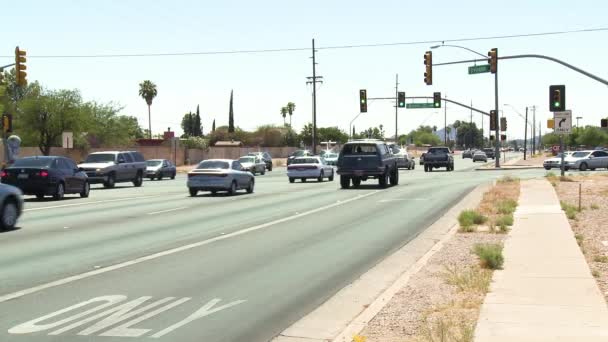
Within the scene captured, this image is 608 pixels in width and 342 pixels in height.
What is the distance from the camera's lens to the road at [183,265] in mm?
8211

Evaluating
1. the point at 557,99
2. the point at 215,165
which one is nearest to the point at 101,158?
the point at 215,165

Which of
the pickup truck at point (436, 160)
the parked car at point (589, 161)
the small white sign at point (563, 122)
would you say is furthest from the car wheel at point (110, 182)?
the parked car at point (589, 161)

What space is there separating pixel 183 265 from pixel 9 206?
23.2ft

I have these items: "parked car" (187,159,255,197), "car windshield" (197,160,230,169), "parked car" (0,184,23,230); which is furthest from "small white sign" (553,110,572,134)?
"parked car" (0,184,23,230)

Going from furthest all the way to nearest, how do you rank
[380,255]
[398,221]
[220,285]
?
[398,221], [380,255], [220,285]

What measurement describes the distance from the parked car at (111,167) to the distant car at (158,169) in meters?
10.6

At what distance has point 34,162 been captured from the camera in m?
29.0

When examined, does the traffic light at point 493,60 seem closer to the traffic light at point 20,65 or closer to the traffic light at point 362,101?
the traffic light at point 362,101

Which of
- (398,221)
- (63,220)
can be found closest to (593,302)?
(398,221)

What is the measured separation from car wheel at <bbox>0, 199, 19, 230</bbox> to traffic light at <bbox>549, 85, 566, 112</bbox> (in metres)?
27.0

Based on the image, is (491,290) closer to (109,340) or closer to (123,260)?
(109,340)

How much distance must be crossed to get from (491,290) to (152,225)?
1126cm

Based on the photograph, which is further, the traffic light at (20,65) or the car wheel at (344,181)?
the car wheel at (344,181)

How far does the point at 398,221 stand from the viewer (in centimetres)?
2036
